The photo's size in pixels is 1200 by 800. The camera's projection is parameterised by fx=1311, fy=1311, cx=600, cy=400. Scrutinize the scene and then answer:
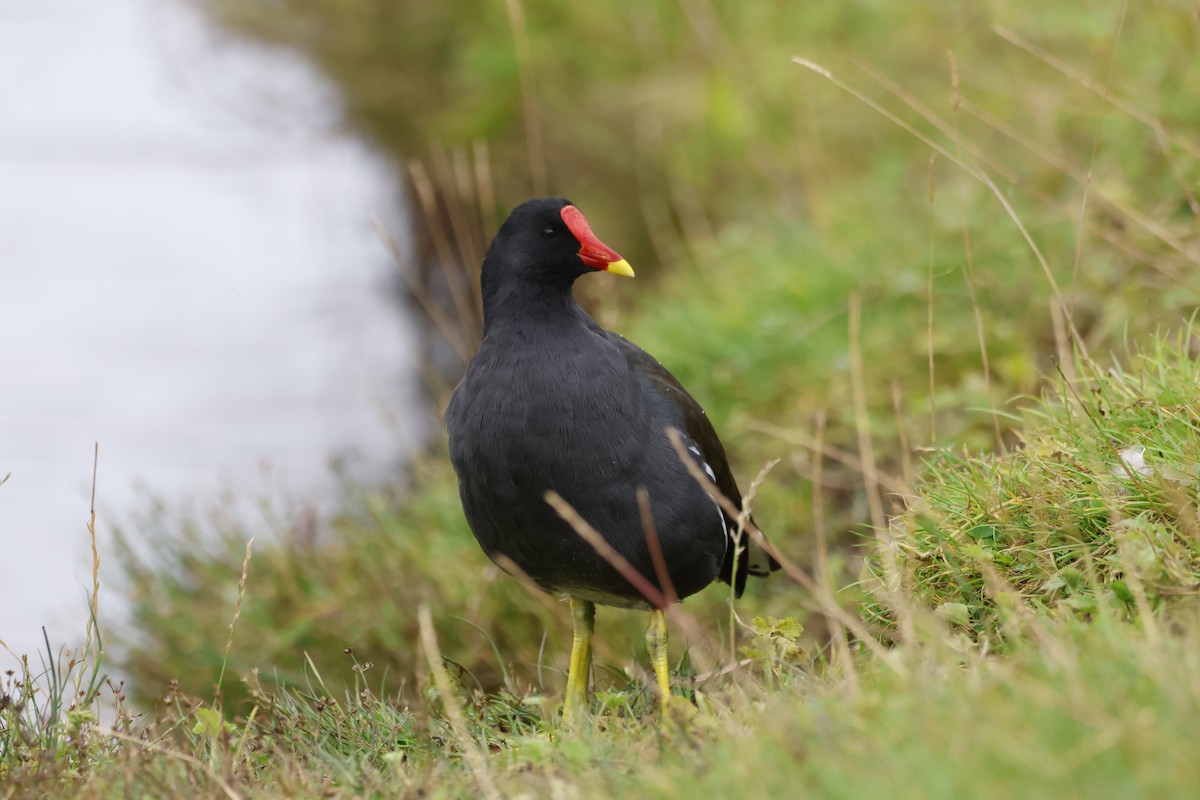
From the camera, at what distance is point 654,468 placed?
3.14 m

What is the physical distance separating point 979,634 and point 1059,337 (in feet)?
2.86

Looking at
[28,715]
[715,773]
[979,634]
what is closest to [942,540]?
[979,634]

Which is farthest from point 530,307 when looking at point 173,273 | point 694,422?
point 173,273

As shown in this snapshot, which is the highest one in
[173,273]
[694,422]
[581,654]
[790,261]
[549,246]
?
[549,246]

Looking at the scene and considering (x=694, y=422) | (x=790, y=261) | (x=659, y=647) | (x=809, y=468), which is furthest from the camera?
(x=790, y=261)

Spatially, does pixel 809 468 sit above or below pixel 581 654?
below

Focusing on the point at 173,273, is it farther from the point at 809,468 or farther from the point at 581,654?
the point at 581,654

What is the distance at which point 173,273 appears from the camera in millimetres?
9750

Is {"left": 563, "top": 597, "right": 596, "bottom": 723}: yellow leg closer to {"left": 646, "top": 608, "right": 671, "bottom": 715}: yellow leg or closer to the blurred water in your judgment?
{"left": 646, "top": 608, "right": 671, "bottom": 715}: yellow leg

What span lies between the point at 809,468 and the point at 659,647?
1.79m

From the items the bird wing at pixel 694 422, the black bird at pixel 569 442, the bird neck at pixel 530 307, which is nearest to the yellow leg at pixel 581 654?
the black bird at pixel 569 442

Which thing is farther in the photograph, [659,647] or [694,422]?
[694,422]

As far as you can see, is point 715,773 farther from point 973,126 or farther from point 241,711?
point 973,126

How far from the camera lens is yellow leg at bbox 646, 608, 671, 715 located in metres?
2.97
